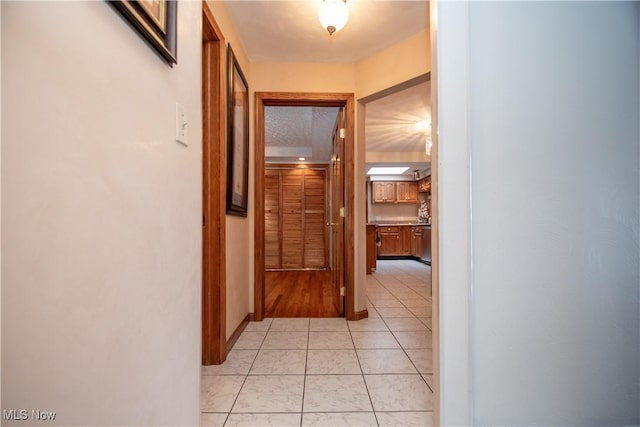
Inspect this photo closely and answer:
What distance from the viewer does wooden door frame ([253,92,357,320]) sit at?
278 centimetres

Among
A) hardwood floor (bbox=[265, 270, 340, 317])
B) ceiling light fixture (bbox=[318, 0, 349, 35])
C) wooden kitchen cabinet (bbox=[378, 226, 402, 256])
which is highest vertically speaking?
ceiling light fixture (bbox=[318, 0, 349, 35])

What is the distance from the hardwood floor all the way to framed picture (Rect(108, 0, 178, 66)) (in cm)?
256

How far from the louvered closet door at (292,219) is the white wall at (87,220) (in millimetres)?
5048

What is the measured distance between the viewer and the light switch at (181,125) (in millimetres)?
1043

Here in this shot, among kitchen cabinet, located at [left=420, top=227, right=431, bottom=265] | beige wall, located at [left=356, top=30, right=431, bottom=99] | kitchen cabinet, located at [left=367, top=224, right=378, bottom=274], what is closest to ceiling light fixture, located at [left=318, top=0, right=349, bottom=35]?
beige wall, located at [left=356, top=30, right=431, bottom=99]

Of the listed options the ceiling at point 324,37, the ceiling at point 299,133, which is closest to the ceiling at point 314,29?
the ceiling at point 324,37

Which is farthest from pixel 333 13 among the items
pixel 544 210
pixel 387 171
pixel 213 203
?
pixel 387 171

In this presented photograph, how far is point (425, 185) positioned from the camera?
25.6 ft

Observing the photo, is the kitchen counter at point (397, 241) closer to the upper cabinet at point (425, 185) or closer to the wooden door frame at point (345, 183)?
the upper cabinet at point (425, 185)

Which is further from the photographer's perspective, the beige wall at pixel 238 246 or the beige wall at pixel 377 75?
the beige wall at pixel 377 75

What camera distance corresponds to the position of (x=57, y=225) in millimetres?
569

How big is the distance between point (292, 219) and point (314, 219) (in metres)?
0.46

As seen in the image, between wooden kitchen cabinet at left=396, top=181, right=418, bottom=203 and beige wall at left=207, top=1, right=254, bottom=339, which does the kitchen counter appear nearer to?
wooden kitchen cabinet at left=396, top=181, right=418, bottom=203

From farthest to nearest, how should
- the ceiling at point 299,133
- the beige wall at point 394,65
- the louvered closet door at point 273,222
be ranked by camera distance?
the louvered closet door at point 273,222, the ceiling at point 299,133, the beige wall at point 394,65
